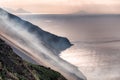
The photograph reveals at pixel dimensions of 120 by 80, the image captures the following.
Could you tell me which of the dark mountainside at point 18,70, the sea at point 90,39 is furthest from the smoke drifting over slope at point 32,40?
the dark mountainside at point 18,70

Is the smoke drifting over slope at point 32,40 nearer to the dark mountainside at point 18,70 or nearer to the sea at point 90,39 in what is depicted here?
the sea at point 90,39

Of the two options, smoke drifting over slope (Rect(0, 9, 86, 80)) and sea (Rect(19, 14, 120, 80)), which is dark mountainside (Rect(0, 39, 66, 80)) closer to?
sea (Rect(19, 14, 120, 80))

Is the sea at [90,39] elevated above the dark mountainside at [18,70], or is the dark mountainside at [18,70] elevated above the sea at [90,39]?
the sea at [90,39]

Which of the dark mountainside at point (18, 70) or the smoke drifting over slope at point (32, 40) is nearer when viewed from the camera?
the smoke drifting over slope at point (32, 40)

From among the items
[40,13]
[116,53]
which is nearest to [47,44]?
[116,53]

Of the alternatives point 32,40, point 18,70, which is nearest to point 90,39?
point 18,70

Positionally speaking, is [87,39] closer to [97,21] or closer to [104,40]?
[104,40]
